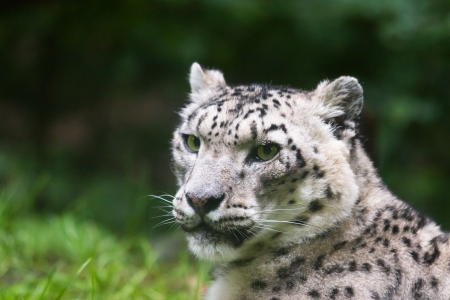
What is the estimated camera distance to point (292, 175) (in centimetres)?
363

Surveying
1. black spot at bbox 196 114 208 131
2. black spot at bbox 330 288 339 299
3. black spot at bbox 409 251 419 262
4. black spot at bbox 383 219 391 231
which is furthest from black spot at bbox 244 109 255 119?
black spot at bbox 409 251 419 262

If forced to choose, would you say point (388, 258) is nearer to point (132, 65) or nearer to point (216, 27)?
point (216, 27)

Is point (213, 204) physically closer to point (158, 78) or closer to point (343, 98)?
point (343, 98)

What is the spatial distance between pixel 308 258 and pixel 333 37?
17.6 feet

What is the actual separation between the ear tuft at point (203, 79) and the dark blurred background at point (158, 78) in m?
1.99

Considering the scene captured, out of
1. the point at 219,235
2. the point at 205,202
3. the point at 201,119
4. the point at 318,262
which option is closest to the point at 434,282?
the point at 318,262

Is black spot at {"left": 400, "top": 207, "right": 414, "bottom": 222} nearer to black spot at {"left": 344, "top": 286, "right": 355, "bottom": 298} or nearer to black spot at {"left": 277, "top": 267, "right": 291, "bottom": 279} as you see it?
black spot at {"left": 344, "top": 286, "right": 355, "bottom": 298}

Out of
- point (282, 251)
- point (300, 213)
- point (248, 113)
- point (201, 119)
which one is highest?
point (248, 113)

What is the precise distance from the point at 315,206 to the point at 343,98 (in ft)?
2.65

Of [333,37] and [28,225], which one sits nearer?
[28,225]

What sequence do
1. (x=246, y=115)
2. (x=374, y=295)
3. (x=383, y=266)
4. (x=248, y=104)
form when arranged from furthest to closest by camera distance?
(x=248, y=104), (x=246, y=115), (x=383, y=266), (x=374, y=295)

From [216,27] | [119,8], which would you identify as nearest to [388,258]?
[216,27]

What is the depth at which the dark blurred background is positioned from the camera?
7.17m

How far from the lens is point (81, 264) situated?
5.02 m
